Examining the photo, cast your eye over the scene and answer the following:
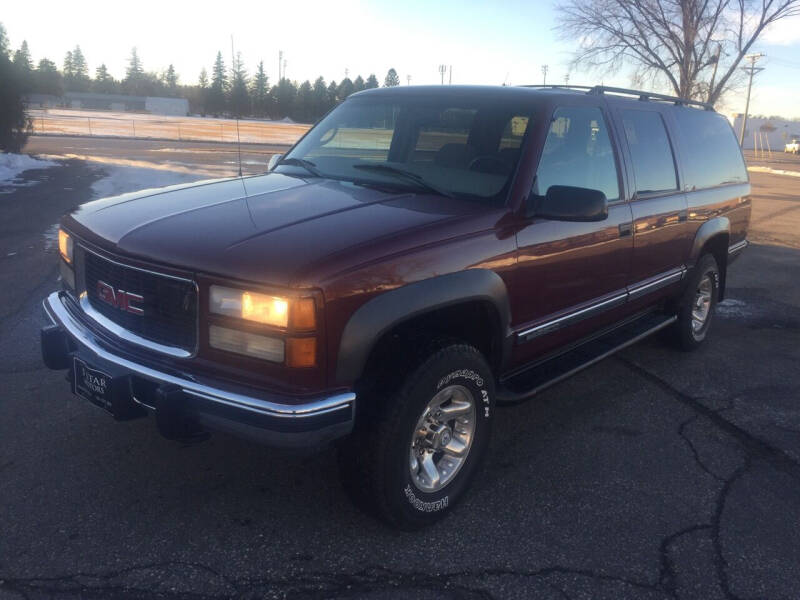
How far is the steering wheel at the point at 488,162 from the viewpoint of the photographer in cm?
346

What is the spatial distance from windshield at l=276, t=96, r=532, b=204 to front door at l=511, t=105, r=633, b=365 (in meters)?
0.24

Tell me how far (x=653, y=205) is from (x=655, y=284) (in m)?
0.58

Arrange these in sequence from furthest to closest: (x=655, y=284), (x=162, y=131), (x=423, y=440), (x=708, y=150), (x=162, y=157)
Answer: (x=162, y=131)
(x=162, y=157)
(x=708, y=150)
(x=655, y=284)
(x=423, y=440)

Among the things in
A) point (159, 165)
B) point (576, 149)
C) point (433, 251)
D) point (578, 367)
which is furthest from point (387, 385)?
point (159, 165)

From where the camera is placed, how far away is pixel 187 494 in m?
3.16

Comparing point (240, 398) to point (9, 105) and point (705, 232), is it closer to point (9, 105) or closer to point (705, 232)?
point (705, 232)

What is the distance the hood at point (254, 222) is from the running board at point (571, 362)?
0.97m

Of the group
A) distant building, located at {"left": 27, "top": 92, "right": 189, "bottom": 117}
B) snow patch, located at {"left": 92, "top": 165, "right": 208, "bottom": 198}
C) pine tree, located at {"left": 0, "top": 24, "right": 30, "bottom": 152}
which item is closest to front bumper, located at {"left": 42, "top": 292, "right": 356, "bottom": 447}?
snow patch, located at {"left": 92, "top": 165, "right": 208, "bottom": 198}

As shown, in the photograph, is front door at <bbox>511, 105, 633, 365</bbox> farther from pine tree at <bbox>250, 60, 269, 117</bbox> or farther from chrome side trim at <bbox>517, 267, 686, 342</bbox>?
pine tree at <bbox>250, 60, 269, 117</bbox>

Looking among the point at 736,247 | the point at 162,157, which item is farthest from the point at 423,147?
the point at 162,157

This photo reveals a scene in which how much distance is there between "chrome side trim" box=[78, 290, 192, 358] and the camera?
105 inches

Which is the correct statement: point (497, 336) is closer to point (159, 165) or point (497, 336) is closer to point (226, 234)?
point (226, 234)

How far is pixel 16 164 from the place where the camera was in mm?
17047

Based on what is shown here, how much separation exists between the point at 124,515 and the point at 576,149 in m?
2.97
